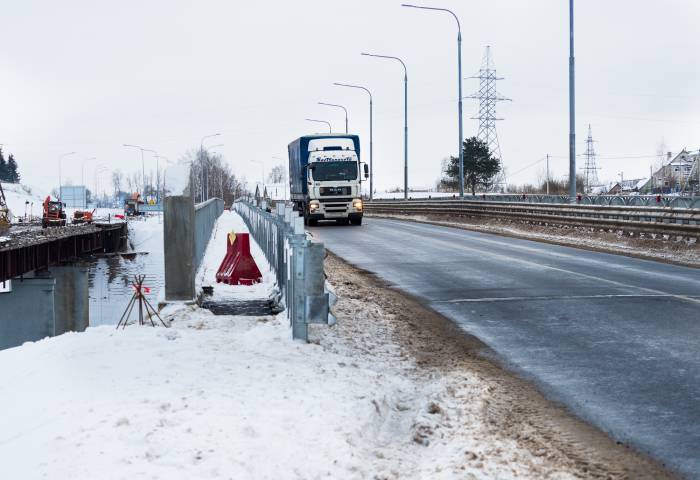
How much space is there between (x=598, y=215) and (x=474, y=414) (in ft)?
74.5

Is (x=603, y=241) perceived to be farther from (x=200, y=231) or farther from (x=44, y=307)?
(x=44, y=307)

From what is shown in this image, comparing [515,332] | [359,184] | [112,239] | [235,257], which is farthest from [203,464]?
[112,239]

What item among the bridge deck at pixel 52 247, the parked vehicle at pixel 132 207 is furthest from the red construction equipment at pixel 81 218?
the parked vehicle at pixel 132 207

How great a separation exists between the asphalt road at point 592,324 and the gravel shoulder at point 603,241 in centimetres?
158

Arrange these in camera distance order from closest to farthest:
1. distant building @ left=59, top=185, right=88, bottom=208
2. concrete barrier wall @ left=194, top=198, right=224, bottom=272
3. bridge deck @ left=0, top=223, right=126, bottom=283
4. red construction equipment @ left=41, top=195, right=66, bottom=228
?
concrete barrier wall @ left=194, top=198, right=224, bottom=272 → bridge deck @ left=0, top=223, right=126, bottom=283 → red construction equipment @ left=41, top=195, right=66, bottom=228 → distant building @ left=59, top=185, right=88, bottom=208

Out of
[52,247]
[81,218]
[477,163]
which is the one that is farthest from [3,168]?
[52,247]

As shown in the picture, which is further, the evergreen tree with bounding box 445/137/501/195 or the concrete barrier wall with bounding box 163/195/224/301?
the evergreen tree with bounding box 445/137/501/195

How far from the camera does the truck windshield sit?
37969mm

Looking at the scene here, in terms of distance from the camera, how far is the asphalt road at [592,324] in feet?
20.9

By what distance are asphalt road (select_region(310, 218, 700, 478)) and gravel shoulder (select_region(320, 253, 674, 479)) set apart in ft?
0.87

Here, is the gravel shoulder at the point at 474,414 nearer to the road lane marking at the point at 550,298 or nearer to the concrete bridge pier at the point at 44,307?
the road lane marking at the point at 550,298

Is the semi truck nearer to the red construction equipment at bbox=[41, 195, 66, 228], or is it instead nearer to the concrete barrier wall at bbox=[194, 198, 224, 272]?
the concrete barrier wall at bbox=[194, 198, 224, 272]

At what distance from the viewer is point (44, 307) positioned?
38.3 m

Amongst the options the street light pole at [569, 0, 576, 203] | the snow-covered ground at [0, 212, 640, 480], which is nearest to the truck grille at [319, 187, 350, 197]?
the street light pole at [569, 0, 576, 203]
